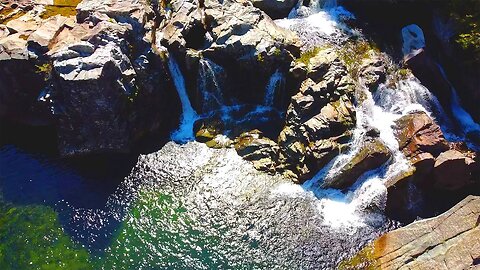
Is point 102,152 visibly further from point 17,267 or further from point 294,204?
point 294,204

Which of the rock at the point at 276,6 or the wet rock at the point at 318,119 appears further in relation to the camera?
the rock at the point at 276,6

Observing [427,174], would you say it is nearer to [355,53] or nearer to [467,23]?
[355,53]

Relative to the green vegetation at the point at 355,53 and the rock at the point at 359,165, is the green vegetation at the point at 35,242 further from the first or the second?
the green vegetation at the point at 355,53

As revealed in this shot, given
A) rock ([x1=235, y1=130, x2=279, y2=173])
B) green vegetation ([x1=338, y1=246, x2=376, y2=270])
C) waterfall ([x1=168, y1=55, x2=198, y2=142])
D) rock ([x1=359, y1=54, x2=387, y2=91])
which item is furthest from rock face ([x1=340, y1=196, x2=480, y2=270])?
waterfall ([x1=168, y1=55, x2=198, y2=142])

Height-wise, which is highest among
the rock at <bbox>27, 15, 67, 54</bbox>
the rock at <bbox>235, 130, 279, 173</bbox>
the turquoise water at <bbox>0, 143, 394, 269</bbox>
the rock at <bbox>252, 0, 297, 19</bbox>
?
the rock at <bbox>252, 0, 297, 19</bbox>

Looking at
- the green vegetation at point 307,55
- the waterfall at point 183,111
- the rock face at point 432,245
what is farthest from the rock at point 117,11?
the rock face at point 432,245

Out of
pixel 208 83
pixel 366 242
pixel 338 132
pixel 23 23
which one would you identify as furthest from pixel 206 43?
pixel 366 242

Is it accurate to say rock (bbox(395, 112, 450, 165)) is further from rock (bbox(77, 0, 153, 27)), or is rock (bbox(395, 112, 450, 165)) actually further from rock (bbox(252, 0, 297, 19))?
rock (bbox(77, 0, 153, 27))
